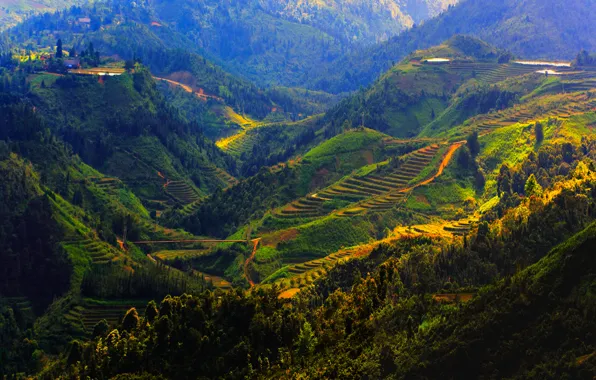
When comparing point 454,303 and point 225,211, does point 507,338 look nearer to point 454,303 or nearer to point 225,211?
point 454,303

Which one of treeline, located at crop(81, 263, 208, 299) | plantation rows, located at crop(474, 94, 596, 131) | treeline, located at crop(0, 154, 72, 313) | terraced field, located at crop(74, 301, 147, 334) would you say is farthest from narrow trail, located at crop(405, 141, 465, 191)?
treeline, located at crop(0, 154, 72, 313)

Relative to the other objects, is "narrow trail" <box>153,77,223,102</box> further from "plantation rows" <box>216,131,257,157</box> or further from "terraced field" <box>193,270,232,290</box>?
"terraced field" <box>193,270,232,290</box>

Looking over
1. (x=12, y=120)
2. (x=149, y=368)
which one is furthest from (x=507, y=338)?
(x=12, y=120)

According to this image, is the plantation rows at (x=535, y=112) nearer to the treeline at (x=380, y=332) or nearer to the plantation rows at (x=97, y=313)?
the treeline at (x=380, y=332)

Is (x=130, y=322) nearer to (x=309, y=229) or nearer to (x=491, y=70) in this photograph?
(x=309, y=229)

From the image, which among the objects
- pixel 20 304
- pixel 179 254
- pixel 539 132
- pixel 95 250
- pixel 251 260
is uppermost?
pixel 539 132

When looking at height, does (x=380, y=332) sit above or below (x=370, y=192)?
above

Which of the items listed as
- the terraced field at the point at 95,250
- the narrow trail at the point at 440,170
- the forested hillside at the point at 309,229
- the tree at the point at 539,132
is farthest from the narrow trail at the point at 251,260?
the tree at the point at 539,132

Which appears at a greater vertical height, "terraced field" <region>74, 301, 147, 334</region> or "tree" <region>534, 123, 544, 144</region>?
"tree" <region>534, 123, 544, 144</region>

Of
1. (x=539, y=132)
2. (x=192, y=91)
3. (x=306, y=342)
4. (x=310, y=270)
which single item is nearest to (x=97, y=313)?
(x=310, y=270)
